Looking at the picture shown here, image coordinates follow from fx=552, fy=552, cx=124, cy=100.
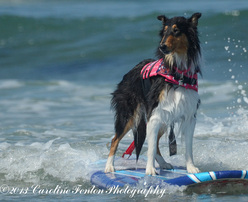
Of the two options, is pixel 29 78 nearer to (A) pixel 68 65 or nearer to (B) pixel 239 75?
(A) pixel 68 65

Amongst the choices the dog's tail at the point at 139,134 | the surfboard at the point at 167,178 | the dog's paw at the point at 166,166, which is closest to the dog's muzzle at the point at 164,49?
the dog's tail at the point at 139,134

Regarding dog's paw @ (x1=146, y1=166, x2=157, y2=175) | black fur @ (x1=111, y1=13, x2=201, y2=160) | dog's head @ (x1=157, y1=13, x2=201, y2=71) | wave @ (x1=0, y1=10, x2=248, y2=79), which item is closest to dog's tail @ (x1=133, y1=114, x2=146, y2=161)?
black fur @ (x1=111, y1=13, x2=201, y2=160)

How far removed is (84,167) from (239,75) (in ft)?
21.4

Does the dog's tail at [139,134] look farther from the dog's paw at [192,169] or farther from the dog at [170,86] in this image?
the dog's paw at [192,169]

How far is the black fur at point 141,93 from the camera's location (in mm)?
5094

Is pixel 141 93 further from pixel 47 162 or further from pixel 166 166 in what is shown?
pixel 47 162

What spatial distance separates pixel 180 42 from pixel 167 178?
130 centimetres

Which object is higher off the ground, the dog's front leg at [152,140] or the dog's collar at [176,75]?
the dog's collar at [176,75]

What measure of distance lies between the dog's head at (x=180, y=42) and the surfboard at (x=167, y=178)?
42.0 inches

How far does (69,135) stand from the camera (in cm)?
826

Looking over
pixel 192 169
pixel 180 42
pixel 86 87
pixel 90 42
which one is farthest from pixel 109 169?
pixel 90 42

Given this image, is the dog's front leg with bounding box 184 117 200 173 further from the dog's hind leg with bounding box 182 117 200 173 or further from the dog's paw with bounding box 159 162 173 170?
the dog's paw with bounding box 159 162 173 170

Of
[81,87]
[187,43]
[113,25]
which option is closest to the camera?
[187,43]

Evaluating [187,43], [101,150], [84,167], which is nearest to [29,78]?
[101,150]
